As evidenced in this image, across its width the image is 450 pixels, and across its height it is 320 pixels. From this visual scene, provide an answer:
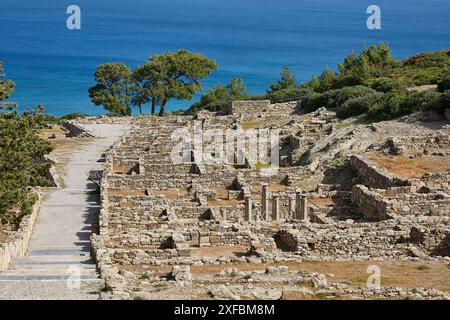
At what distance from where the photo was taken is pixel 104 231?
27.7m

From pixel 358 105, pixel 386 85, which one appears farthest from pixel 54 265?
pixel 386 85

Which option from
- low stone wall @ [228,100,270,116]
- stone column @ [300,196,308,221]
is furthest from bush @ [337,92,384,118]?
stone column @ [300,196,308,221]

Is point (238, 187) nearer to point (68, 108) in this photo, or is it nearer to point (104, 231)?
point (104, 231)

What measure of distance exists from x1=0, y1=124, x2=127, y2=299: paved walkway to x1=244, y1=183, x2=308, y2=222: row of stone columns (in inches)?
211

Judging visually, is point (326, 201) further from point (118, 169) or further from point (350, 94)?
point (350, 94)

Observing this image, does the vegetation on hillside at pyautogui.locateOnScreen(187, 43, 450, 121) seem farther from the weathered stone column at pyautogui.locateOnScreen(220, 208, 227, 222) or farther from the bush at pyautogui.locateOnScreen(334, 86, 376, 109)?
the weathered stone column at pyautogui.locateOnScreen(220, 208, 227, 222)

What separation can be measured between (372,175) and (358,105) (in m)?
18.7

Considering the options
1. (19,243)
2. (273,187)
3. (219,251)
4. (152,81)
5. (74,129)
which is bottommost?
(219,251)

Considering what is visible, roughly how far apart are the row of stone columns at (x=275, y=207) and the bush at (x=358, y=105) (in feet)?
65.7

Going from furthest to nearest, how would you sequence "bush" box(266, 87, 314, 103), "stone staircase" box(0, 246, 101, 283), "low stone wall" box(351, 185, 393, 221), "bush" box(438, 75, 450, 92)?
1. "bush" box(266, 87, 314, 103)
2. "bush" box(438, 75, 450, 92)
3. "low stone wall" box(351, 185, 393, 221)
4. "stone staircase" box(0, 246, 101, 283)

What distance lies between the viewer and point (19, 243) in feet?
85.0

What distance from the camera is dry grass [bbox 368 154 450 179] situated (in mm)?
37250

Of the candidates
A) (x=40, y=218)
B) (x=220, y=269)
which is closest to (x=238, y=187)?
(x=40, y=218)
